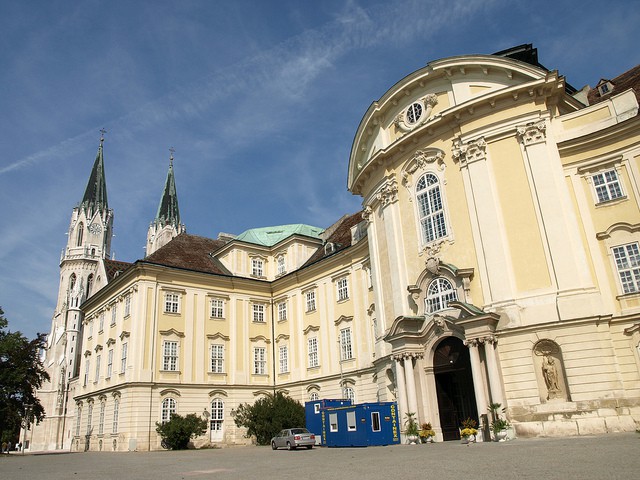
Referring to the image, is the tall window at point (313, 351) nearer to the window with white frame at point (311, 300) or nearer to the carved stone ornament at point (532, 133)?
the window with white frame at point (311, 300)

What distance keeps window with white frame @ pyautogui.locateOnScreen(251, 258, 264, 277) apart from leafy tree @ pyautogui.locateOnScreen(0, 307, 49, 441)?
16.2m

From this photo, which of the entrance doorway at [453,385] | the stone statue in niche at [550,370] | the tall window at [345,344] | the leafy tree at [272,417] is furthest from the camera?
the tall window at [345,344]

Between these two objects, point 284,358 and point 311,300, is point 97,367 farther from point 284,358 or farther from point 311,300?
point 311,300

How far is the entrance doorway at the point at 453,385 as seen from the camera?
23297 mm

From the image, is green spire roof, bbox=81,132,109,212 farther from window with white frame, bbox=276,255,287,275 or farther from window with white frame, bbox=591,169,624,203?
window with white frame, bbox=591,169,624,203

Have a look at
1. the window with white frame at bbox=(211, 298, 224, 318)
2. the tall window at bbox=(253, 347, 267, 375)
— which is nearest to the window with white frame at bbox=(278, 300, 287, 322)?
the tall window at bbox=(253, 347, 267, 375)

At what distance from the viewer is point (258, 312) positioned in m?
42.0

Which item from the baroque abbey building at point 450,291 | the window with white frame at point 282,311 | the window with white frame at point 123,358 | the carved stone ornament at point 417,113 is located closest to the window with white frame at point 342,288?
the baroque abbey building at point 450,291

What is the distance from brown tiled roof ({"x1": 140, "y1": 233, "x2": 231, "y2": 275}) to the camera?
130 ft

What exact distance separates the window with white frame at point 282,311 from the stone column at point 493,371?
22.1 metres

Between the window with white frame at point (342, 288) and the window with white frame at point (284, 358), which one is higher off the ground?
the window with white frame at point (342, 288)

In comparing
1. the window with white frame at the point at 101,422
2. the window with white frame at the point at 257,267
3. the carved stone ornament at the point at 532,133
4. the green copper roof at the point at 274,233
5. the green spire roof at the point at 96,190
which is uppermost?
the green spire roof at the point at 96,190

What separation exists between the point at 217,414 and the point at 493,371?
22.3 m

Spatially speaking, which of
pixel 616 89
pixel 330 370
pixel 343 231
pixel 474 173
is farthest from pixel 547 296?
pixel 343 231
